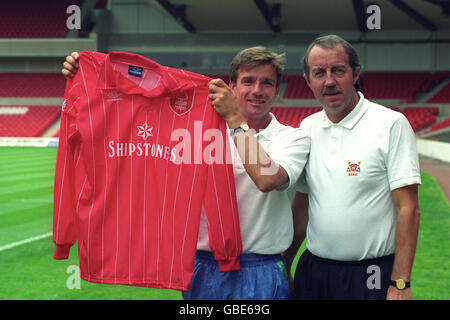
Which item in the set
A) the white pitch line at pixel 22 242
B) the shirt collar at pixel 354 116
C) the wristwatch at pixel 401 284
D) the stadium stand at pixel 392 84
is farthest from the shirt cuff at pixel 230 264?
the stadium stand at pixel 392 84

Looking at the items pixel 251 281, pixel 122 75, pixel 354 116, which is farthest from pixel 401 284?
pixel 122 75

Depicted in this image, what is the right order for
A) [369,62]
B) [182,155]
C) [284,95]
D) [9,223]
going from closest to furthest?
1. [182,155]
2. [9,223]
3. [369,62]
4. [284,95]

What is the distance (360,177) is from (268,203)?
440 millimetres

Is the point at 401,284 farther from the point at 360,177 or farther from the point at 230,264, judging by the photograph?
the point at 230,264

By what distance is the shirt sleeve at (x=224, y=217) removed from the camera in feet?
7.77

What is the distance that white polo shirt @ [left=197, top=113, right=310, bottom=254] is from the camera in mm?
2420

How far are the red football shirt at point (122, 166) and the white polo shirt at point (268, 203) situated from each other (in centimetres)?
35

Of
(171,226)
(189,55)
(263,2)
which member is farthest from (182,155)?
(189,55)

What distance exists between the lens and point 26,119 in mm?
28141

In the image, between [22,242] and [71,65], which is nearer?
[71,65]

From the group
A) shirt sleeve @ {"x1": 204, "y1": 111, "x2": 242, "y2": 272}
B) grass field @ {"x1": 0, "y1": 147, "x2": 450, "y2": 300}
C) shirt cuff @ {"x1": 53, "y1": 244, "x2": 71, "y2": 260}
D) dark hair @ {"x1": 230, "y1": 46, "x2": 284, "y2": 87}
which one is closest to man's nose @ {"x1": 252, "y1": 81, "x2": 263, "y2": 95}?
dark hair @ {"x1": 230, "y1": 46, "x2": 284, "y2": 87}
